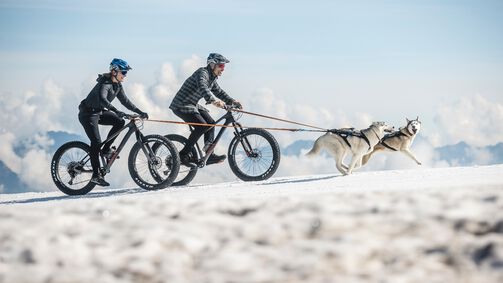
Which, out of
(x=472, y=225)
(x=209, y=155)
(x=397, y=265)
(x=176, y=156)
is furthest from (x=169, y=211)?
(x=209, y=155)

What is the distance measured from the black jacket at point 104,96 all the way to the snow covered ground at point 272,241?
22.4ft

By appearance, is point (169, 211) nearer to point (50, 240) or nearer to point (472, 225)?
point (50, 240)

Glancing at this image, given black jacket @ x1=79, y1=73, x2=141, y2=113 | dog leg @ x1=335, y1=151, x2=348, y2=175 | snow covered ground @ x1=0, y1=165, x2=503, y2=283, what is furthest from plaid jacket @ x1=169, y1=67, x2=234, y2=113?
snow covered ground @ x1=0, y1=165, x2=503, y2=283

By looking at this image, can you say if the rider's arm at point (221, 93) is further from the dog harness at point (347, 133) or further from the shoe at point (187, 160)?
the dog harness at point (347, 133)

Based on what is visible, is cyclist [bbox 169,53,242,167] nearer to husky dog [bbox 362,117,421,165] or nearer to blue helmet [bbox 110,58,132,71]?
blue helmet [bbox 110,58,132,71]

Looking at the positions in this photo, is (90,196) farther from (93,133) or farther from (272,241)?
(272,241)

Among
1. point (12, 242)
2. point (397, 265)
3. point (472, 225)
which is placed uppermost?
point (472, 225)

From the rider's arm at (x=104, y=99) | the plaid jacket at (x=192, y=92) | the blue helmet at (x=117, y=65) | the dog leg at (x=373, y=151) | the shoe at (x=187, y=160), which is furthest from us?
the dog leg at (x=373, y=151)

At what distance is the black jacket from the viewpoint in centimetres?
937

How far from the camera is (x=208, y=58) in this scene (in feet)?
33.2

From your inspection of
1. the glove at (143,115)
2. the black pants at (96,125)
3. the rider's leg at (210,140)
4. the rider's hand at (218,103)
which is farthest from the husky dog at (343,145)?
the black pants at (96,125)

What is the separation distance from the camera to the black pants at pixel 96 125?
9.62m

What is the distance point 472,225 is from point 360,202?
21.9 inches

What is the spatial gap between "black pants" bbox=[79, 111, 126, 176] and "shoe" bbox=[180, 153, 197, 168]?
1.26 meters
